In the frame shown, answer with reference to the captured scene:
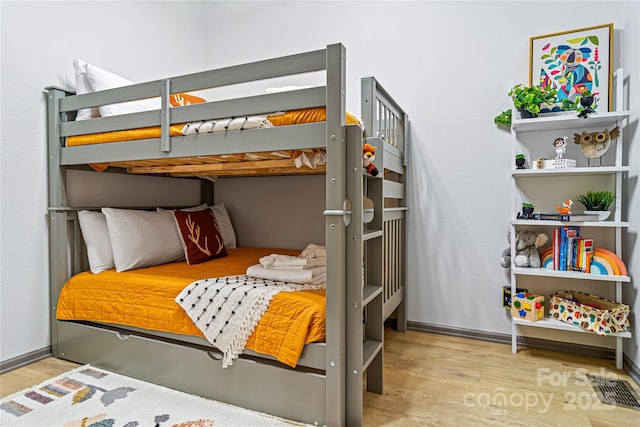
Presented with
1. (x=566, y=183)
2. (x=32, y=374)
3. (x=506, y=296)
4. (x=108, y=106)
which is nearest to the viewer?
(x=32, y=374)

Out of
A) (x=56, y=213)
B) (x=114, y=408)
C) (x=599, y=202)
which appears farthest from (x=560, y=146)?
(x=56, y=213)

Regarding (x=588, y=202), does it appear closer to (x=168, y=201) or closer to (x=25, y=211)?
(x=168, y=201)

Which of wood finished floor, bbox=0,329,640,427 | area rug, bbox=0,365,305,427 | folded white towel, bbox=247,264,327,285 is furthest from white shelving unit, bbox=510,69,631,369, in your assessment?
area rug, bbox=0,365,305,427

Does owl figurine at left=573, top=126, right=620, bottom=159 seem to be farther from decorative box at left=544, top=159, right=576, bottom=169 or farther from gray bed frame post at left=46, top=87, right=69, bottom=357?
gray bed frame post at left=46, top=87, right=69, bottom=357

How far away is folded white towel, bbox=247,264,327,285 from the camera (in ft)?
5.62

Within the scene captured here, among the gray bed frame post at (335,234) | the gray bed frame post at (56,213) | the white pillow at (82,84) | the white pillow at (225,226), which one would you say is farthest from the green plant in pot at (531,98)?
the gray bed frame post at (56,213)

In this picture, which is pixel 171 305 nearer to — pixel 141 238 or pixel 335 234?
pixel 141 238

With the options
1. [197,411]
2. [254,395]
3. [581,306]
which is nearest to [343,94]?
[254,395]

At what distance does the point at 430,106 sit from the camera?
2590 mm

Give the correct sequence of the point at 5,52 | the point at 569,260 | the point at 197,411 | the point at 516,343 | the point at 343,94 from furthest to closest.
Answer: the point at 516,343, the point at 569,260, the point at 5,52, the point at 197,411, the point at 343,94

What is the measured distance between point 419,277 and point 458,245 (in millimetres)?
343

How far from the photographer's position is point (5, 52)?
1.96 metres

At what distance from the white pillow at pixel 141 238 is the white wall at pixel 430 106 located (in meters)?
0.42

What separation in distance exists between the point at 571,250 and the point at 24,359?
3.02m
